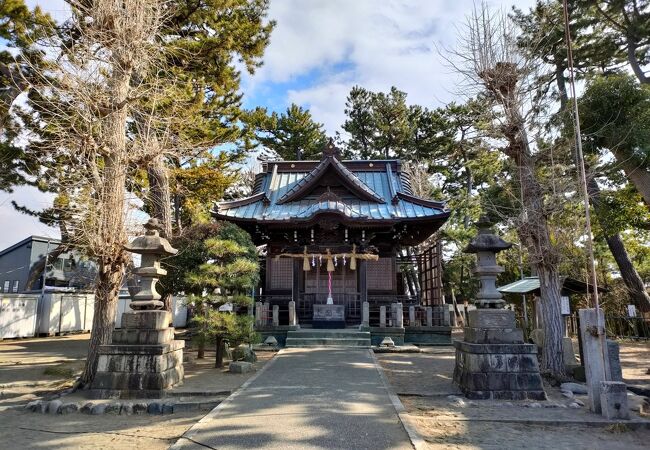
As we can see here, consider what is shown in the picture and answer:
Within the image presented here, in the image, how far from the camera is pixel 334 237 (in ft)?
53.1

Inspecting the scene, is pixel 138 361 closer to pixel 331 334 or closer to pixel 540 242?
pixel 331 334

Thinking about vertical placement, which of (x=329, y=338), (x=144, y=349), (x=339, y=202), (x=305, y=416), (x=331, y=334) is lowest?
(x=305, y=416)

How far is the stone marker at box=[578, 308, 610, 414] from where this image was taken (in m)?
6.64

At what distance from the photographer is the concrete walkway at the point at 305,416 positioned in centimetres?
480

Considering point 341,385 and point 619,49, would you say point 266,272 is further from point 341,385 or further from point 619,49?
point 619,49

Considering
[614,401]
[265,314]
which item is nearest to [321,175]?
[265,314]

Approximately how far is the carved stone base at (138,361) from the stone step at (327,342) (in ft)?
18.5

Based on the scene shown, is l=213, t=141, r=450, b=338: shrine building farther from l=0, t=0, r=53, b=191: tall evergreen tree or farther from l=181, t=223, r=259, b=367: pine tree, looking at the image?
l=0, t=0, r=53, b=191: tall evergreen tree

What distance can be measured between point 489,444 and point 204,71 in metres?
14.5

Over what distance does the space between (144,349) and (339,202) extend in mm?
9218

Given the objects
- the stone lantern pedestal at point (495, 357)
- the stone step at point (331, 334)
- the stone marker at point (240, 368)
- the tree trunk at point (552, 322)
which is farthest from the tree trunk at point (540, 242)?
the stone marker at point (240, 368)

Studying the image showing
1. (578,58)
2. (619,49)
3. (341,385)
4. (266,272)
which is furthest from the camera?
(266,272)

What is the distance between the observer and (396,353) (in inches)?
528

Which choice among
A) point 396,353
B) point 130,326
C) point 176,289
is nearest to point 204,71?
point 176,289
